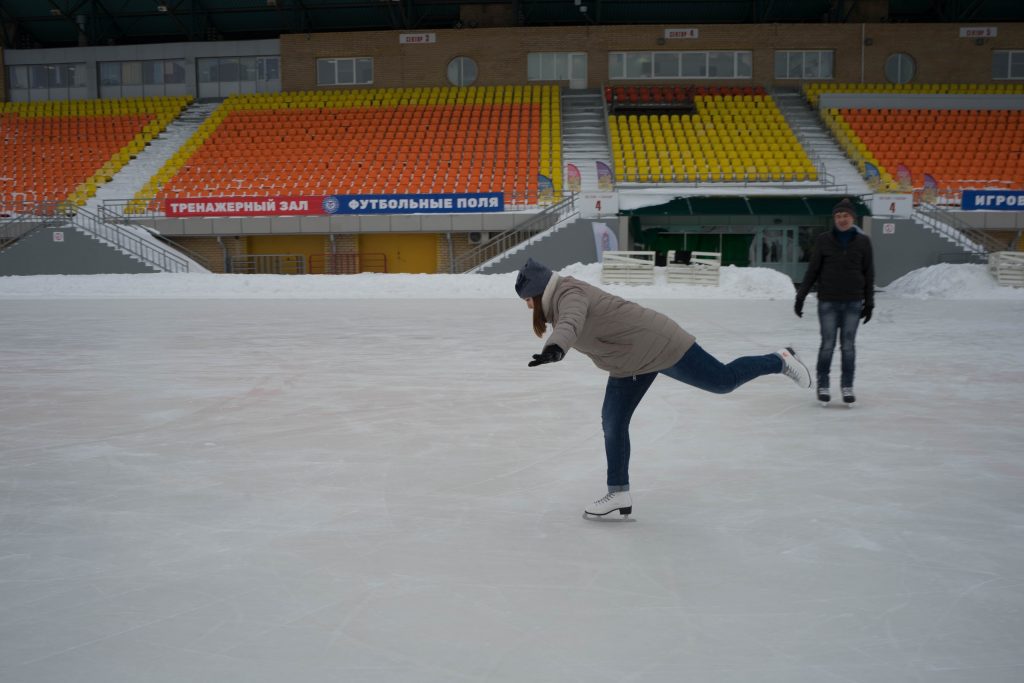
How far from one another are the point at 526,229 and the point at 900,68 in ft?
63.7

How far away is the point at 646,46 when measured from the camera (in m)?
36.2

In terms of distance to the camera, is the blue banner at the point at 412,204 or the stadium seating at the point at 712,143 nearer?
the blue banner at the point at 412,204

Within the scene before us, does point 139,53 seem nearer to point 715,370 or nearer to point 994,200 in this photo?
point 994,200

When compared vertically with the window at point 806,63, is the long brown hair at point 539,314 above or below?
below

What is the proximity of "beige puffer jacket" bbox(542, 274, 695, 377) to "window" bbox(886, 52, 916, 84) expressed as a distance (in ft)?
117

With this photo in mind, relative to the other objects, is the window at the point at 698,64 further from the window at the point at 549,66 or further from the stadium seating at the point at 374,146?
the stadium seating at the point at 374,146

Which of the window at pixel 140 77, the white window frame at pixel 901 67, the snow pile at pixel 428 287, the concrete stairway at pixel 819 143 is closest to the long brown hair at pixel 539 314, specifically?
the snow pile at pixel 428 287

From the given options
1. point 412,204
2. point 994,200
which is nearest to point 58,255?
point 412,204

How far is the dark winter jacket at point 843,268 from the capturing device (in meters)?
7.58

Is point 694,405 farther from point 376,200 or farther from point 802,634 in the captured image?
point 376,200

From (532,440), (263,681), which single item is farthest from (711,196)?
(263,681)

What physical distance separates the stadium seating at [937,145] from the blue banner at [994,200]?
653mm

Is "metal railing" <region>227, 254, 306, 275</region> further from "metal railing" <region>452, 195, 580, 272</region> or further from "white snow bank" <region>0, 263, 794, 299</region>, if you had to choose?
"metal railing" <region>452, 195, 580, 272</region>

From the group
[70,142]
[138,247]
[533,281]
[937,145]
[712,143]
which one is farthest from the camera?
[70,142]
